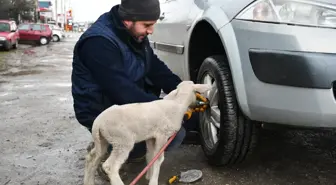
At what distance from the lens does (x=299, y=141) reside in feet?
11.6

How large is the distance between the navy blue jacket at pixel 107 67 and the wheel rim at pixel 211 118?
431 mm

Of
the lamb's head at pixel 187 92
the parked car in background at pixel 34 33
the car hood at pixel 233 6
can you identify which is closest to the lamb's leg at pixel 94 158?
the lamb's head at pixel 187 92

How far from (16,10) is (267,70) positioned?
37.2 m

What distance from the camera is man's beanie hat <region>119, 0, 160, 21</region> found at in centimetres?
237

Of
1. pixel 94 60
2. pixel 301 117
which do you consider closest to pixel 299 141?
pixel 301 117

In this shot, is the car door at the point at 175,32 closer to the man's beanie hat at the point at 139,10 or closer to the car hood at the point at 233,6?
the car hood at the point at 233,6

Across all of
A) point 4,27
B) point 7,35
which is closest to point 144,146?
point 7,35

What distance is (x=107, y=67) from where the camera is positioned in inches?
91.1

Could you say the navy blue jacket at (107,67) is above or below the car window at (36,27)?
above

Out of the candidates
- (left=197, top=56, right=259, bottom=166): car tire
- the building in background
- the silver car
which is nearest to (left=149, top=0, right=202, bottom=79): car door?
the silver car

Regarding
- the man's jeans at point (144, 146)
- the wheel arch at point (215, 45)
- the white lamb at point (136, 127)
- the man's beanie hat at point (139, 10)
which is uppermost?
the man's beanie hat at point (139, 10)

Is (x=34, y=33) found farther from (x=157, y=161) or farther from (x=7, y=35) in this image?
(x=157, y=161)

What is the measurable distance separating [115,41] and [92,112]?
0.50 meters

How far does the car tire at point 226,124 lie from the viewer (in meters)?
2.52
